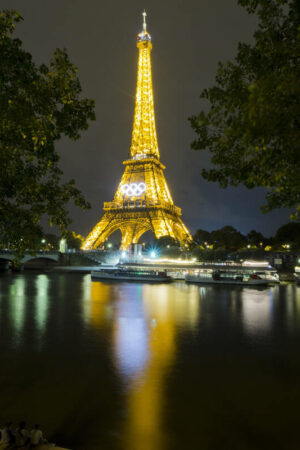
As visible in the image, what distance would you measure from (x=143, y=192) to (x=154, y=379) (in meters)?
63.7

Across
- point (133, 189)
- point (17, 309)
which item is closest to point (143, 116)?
point (133, 189)

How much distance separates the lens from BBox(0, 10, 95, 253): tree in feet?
20.1

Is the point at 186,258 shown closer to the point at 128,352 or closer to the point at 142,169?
the point at 142,169

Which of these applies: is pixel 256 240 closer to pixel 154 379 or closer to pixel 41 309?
pixel 41 309

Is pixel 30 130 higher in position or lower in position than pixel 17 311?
higher

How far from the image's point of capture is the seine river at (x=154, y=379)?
6.49m

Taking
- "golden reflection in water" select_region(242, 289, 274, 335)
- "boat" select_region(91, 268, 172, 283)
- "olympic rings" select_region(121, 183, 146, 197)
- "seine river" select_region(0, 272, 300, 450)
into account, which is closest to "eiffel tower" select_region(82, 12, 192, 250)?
"olympic rings" select_region(121, 183, 146, 197)

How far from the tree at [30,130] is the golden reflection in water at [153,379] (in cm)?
449

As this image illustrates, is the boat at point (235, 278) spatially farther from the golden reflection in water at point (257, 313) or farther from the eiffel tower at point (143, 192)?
the eiffel tower at point (143, 192)

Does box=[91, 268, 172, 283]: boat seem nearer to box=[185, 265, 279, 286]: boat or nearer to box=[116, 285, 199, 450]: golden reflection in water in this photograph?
box=[185, 265, 279, 286]: boat

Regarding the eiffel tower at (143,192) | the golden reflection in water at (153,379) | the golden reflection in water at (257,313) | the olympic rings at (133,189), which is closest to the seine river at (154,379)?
the golden reflection in water at (153,379)

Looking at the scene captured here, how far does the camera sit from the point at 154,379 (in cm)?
924

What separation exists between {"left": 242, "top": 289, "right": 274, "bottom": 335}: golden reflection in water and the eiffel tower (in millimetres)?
39130

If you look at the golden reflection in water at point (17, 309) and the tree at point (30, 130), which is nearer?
the tree at point (30, 130)
